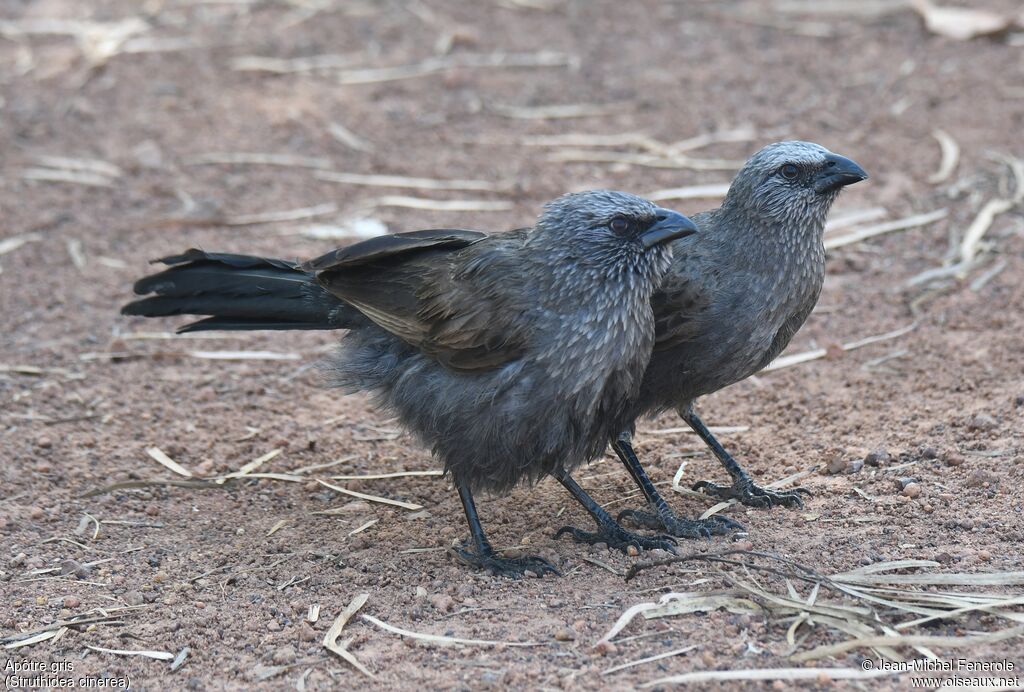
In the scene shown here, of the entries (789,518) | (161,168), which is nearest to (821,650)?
(789,518)

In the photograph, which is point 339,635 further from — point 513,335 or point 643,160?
point 643,160

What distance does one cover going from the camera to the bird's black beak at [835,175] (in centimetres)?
507

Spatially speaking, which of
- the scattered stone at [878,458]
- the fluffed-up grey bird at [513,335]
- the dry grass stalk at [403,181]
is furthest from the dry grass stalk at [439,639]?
the dry grass stalk at [403,181]

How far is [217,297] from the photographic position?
209 inches

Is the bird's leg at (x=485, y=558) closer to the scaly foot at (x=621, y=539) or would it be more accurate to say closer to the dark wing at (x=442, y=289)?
the scaly foot at (x=621, y=539)

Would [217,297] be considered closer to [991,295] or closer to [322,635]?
[322,635]

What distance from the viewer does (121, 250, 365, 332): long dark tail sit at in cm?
530

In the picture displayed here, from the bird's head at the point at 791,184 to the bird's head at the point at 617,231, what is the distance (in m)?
0.45

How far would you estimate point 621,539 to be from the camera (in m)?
4.96

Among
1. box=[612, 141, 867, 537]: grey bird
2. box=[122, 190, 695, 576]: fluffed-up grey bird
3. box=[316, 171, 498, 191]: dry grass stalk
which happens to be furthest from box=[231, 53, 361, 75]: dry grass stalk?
box=[612, 141, 867, 537]: grey bird

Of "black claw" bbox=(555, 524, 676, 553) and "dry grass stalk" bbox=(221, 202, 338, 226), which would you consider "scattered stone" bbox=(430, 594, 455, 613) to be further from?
"dry grass stalk" bbox=(221, 202, 338, 226)

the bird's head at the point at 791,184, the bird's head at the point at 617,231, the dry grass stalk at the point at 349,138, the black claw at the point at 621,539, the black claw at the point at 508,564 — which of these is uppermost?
the bird's head at the point at 791,184

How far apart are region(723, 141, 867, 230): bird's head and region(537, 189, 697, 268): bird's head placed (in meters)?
0.45

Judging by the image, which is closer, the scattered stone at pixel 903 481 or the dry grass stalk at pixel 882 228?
the scattered stone at pixel 903 481
